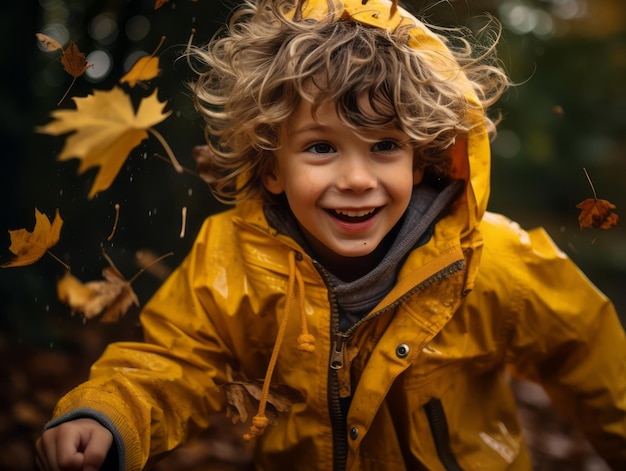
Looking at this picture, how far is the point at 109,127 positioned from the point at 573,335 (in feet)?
4.53

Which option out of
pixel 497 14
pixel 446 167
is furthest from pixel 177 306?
pixel 497 14

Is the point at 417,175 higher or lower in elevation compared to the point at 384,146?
lower

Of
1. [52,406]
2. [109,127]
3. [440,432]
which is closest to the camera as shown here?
[440,432]

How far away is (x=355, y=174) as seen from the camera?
1646 mm

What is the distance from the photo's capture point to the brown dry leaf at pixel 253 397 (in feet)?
5.91

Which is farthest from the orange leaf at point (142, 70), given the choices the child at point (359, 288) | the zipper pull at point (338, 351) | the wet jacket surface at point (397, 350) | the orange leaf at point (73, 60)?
the zipper pull at point (338, 351)

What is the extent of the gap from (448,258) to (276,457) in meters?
0.70

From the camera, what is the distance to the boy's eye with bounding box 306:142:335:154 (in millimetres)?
1696

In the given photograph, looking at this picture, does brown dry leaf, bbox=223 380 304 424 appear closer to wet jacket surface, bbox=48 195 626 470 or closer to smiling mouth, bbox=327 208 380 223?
wet jacket surface, bbox=48 195 626 470

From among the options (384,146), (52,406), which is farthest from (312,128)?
(52,406)

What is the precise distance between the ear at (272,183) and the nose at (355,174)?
0.86 feet

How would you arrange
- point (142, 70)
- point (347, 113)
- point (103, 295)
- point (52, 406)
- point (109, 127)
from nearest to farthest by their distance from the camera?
point (347, 113) → point (142, 70) → point (109, 127) → point (103, 295) → point (52, 406)

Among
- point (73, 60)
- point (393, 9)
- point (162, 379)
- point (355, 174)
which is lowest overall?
point (162, 379)

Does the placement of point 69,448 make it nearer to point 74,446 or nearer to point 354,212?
point 74,446
